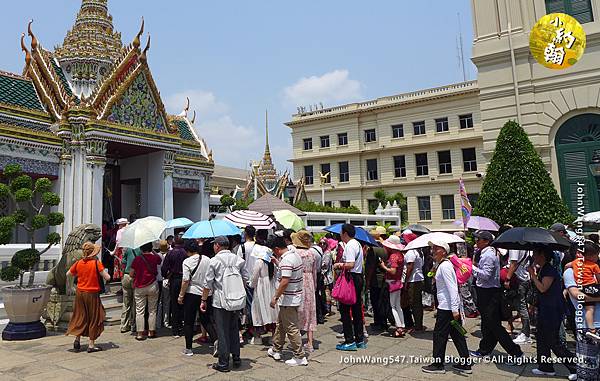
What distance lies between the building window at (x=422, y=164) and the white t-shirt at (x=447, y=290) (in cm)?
3179

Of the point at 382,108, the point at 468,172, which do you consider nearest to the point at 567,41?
the point at 468,172

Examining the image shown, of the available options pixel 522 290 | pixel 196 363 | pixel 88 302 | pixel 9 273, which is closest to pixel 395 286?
pixel 522 290

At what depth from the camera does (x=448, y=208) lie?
34.5 m

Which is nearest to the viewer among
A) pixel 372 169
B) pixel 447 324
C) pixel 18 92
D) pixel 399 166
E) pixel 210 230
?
pixel 447 324

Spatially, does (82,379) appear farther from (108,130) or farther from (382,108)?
(382,108)

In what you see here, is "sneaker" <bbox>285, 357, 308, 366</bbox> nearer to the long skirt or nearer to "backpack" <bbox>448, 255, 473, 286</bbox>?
"backpack" <bbox>448, 255, 473, 286</bbox>

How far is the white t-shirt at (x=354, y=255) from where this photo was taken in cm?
609

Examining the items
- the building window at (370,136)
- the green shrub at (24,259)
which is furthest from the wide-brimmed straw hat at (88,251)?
the building window at (370,136)

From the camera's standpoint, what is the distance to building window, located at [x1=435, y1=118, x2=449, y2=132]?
34.8 m

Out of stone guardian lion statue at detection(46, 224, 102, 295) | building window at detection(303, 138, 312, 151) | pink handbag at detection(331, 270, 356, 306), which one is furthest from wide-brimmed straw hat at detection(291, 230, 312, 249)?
building window at detection(303, 138, 312, 151)

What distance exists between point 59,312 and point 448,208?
3138 centimetres

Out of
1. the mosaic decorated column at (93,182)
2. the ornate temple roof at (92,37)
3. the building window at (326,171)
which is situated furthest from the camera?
the building window at (326,171)

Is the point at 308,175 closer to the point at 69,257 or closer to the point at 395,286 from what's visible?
the point at 69,257

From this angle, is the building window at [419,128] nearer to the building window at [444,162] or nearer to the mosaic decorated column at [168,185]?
the building window at [444,162]
